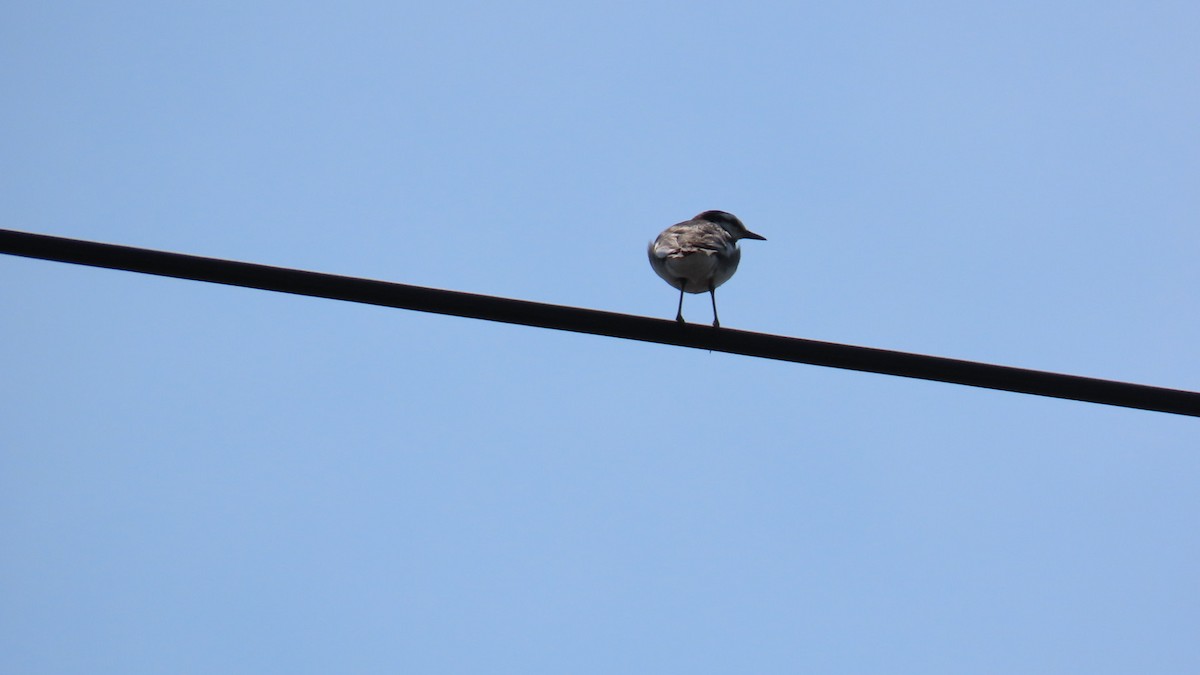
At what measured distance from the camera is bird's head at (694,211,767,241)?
12.8 metres

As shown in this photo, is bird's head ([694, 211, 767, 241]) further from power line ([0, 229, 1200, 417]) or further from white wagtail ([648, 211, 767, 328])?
power line ([0, 229, 1200, 417])

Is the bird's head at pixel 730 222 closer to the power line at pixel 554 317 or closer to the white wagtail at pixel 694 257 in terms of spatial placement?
the white wagtail at pixel 694 257

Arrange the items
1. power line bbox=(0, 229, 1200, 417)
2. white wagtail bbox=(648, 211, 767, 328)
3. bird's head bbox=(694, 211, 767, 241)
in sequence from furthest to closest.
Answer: bird's head bbox=(694, 211, 767, 241) < white wagtail bbox=(648, 211, 767, 328) < power line bbox=(0, 229, 1200, 417)

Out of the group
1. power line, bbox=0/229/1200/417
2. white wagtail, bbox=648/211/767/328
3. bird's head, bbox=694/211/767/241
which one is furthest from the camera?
bird's head, bbox=694/211/767/241

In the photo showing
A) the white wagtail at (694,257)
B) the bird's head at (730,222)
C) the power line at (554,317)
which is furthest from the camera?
the bird's head at (730,222)

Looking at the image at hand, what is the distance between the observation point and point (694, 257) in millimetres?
9648

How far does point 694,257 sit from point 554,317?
5224 millimetres

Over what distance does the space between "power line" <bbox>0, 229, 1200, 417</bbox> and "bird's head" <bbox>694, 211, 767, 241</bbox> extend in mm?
8164

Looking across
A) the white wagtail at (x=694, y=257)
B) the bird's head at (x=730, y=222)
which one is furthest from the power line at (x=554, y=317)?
the bird's head at (x=730, y=222)

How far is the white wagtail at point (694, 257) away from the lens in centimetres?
970

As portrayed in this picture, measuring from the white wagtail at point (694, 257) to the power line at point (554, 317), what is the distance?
5047 millimetres

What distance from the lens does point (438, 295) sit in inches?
179

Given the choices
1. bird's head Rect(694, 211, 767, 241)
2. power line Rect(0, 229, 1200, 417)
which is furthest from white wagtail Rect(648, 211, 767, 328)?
power line Rect(0, 229, 1200, 417)

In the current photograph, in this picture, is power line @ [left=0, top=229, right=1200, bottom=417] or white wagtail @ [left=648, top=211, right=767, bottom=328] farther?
white wagtail @ [left=648, top=211, right=767, bottom=328]
